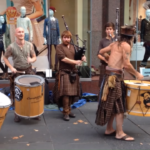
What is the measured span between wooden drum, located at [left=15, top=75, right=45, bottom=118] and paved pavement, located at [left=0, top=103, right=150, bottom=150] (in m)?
0.30

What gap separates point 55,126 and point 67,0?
168 inches

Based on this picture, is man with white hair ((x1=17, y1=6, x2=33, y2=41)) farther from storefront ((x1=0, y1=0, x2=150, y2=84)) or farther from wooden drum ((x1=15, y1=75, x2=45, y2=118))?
wooden drum ((x1=15, y1=75, x2=45, y2=118))

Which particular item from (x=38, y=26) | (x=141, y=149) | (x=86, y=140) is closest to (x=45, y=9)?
(x=38, y=26)

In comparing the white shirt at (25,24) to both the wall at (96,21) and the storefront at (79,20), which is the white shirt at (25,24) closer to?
the storefront at (79,20)

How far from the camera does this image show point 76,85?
5547 mm

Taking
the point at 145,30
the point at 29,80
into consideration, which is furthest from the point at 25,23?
the point at 145,30

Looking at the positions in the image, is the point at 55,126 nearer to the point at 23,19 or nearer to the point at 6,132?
the point at 6,132

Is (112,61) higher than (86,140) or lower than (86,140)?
higher

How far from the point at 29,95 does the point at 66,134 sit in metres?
0.92

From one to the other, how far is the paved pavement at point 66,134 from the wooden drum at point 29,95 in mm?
305

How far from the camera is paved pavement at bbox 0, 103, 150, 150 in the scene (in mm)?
4145

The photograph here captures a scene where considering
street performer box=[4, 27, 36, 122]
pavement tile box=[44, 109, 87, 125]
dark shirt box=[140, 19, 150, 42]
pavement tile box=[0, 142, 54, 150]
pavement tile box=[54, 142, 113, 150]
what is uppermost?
dark shirt box=[140, 19, 150, 42]

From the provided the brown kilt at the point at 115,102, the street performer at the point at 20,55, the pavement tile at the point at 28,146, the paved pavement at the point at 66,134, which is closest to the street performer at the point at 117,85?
the brown kilt at the point at 115,102

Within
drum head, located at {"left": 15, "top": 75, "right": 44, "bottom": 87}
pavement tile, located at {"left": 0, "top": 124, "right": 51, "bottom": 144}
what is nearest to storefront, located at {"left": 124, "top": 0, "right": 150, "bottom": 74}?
drum head, located at {"left": 15, "top": 75, "right": 44, "bottom": 87}
